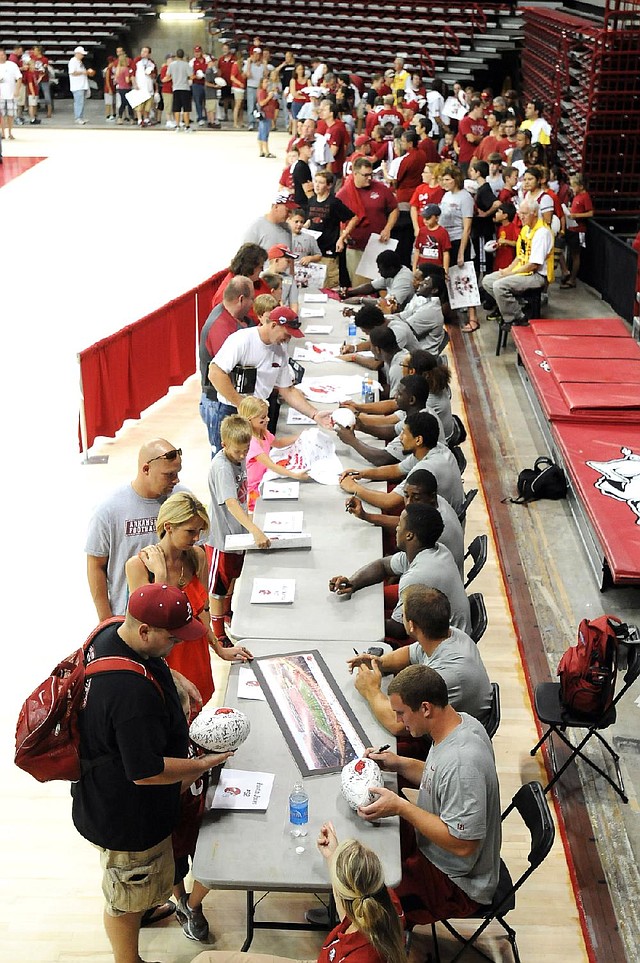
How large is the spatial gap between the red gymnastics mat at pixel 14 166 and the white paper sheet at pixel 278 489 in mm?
15405

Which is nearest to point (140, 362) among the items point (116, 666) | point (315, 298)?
point (315, 298)

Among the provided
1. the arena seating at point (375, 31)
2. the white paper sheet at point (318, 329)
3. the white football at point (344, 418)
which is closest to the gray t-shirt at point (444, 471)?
the white football at point (344, 418)

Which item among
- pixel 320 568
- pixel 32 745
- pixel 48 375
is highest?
pixel 32 745

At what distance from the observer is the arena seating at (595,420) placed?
6762 millimetres

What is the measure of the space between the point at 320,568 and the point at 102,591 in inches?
45.2

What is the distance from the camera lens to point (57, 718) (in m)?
3.38

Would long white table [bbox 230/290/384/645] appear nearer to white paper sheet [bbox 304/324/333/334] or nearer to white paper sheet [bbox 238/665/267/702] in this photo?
white paper sheet [bbox 238/665/267/702]

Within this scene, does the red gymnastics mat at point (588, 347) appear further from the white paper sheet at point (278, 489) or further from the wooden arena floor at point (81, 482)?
the white paper sheet at point (278, 489)

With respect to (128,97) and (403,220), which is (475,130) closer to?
(403,220)

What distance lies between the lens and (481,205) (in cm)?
1228

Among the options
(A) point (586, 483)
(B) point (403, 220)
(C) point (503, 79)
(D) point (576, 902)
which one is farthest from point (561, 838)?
(C) point (503, 79)

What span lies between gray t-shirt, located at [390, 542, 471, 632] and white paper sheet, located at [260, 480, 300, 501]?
1.21m

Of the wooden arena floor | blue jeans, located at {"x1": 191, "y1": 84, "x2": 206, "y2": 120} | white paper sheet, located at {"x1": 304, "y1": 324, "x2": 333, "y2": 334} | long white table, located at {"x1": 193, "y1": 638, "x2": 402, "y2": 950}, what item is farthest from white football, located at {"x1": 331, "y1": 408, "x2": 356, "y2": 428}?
blue jeans, located at {"x1": 191, "y1": 84, "x2": 206, "y2": 120}

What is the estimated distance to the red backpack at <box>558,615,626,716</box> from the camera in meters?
4.94
